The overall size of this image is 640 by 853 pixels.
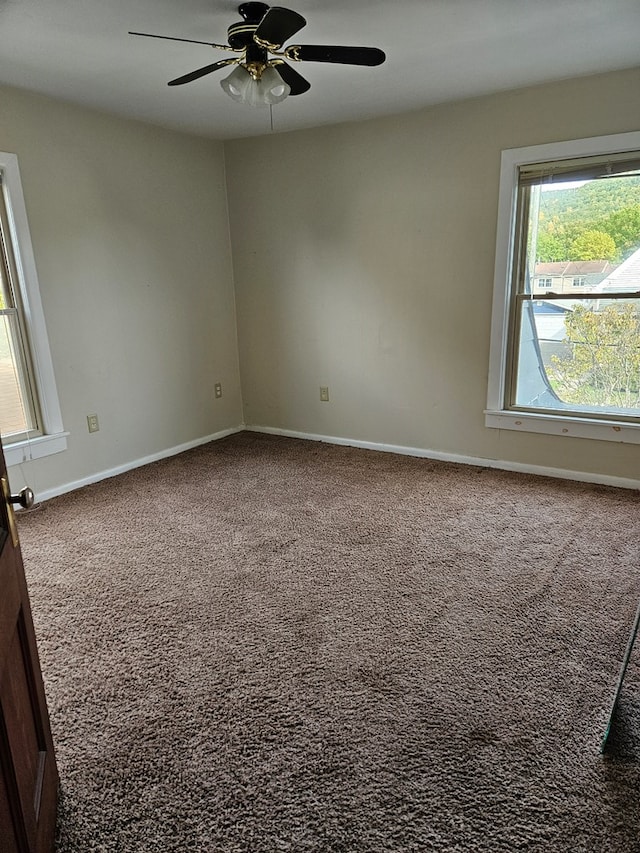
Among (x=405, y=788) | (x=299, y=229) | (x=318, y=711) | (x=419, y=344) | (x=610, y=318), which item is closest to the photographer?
(x=405, y=788)

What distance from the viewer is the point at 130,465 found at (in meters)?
3.94

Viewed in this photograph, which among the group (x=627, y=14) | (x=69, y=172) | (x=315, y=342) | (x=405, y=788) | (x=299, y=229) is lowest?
(x=405, y=788)

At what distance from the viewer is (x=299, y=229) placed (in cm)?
418

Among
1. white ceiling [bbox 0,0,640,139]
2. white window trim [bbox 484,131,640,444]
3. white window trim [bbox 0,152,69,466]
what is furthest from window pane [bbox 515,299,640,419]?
white window trim [bbox 0,152,69,466]

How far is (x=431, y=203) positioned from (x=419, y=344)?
944 mm

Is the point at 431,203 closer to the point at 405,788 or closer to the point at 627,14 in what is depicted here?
the point at 627,14

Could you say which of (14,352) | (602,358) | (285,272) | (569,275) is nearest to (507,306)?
(569,275)

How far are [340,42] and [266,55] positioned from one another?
1.78 ft

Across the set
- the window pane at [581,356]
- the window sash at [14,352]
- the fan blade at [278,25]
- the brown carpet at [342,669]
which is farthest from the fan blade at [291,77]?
the brown carpet at [342,669]

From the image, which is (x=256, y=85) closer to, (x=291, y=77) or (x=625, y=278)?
(x=291, y=77)

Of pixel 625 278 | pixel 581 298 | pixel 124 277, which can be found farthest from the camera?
pixel 124 277

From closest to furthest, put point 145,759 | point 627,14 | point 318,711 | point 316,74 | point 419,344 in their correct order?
point 145,759 < point 318,711 < point 627,14 < point 316,74 < point 419,344

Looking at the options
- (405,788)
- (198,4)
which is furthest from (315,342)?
(405,788)

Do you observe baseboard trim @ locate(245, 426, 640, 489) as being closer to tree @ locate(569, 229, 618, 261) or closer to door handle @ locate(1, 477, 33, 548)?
tree @ locate(569, 229, 618, 261)
